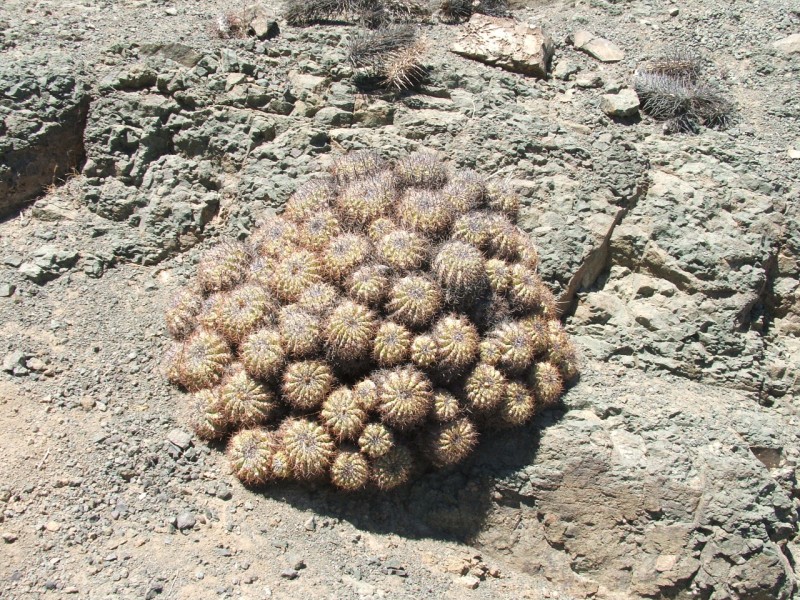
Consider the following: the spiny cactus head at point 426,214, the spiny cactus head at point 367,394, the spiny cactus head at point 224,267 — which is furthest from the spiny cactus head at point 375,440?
the spiny cactus head at point 224,267

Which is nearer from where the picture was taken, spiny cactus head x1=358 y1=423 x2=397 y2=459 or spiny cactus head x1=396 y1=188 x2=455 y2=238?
spiny cactus head x1=358 y1=423 x2=397 y2=459

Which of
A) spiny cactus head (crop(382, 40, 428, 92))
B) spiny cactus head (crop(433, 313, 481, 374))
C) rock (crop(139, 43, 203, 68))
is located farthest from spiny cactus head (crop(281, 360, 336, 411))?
rock (crop(139, 43, 203, 68))

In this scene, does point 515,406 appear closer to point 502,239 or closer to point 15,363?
point 502,239

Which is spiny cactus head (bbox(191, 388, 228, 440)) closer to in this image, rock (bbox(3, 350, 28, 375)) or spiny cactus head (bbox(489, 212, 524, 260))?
Result: rock (bbox(3, 350, 28, 375))

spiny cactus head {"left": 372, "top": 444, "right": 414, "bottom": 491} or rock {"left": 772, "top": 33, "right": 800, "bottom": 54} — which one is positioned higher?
rock {"left": 772, "top": 33, "right": 800, "bottom": 54}

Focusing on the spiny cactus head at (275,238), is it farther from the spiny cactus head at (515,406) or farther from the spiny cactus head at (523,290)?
the spiny cactus head at (515,406)

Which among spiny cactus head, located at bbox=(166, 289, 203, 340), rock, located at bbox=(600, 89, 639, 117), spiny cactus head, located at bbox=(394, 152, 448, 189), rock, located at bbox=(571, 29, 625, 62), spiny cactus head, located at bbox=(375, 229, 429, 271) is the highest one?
rock, located at bbox=(571, 29, 625, 62)
